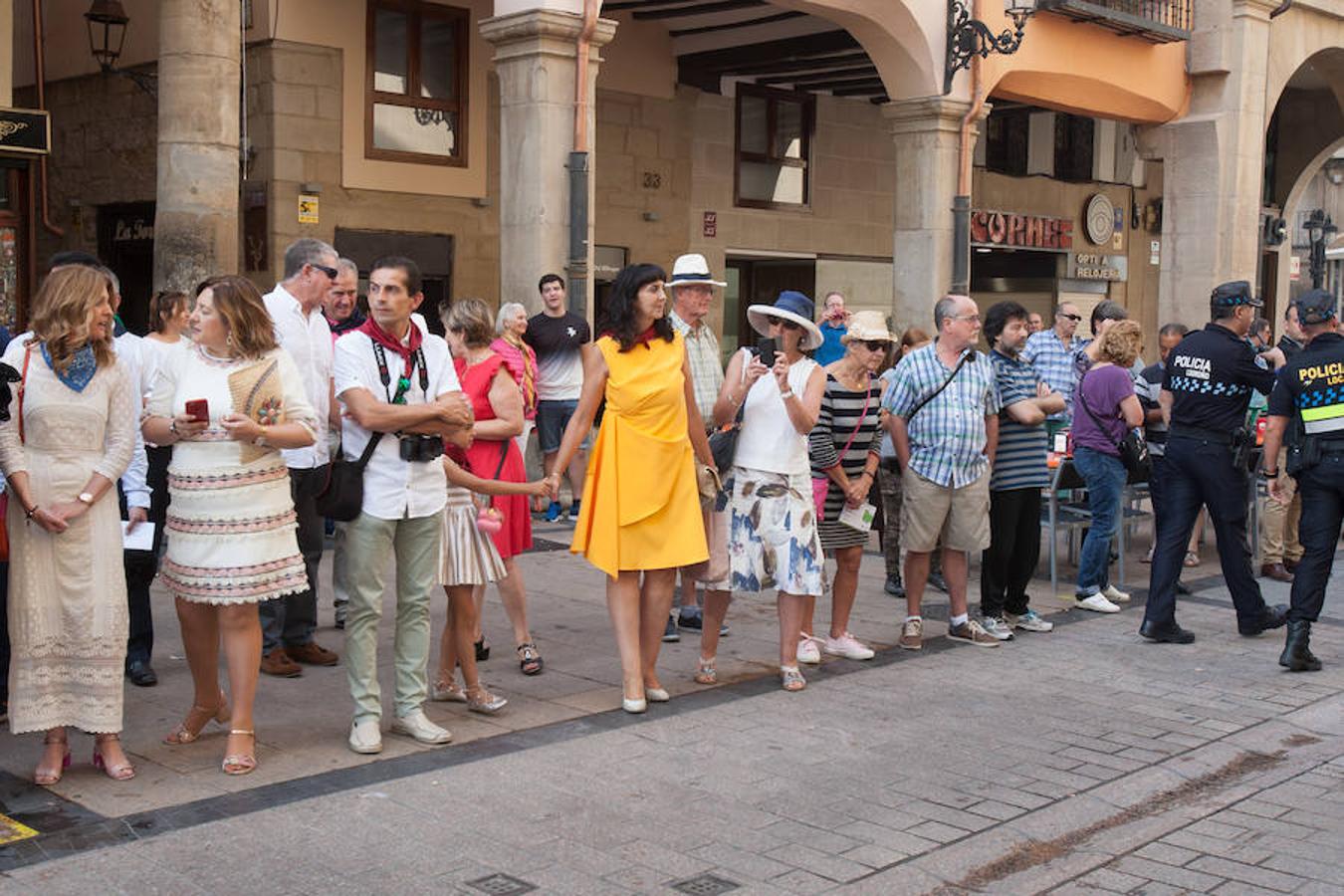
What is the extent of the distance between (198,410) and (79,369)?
460 millimetres

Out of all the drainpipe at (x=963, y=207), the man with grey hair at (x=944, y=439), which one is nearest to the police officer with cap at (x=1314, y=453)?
the man with grey hair at (x=944, y=439)

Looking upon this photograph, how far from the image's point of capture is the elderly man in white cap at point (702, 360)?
22.6 feet

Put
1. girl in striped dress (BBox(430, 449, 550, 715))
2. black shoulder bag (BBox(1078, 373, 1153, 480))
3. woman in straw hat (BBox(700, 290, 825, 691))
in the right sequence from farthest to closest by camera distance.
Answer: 1. black shoulder bag (BBox(1078, 373, 1153, 480))
2. woman in straw hat (BBox(700, 290, 825, 691))
3. girl in striped dress (BBox(430, 449, 550, 715))

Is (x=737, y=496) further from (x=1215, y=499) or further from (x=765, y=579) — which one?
(x=1215, y=499)

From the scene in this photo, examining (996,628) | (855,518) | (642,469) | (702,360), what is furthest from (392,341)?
(996,628)

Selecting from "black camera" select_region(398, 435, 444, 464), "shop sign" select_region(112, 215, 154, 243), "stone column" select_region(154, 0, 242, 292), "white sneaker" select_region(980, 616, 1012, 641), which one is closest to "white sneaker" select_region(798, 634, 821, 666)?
"white sneaker" select_region(980, 616, 1012, 641)

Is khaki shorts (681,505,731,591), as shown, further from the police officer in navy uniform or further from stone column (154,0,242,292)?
stone column (154,0,242,292)

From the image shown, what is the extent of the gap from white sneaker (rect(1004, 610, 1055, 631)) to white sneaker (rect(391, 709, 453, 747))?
3.85 metres

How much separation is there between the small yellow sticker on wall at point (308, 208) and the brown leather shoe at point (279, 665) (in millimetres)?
7914

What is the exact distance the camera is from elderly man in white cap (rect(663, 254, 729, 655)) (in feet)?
22.6

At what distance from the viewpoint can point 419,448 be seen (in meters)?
5.69

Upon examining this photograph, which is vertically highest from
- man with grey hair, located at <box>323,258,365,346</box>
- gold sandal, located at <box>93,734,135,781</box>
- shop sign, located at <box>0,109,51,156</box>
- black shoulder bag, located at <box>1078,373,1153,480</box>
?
shop sign, located at <box>0,109,51,156</box>

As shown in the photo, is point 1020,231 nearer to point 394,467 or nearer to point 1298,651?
point 1298,651

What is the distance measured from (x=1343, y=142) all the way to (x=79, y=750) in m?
25.3
